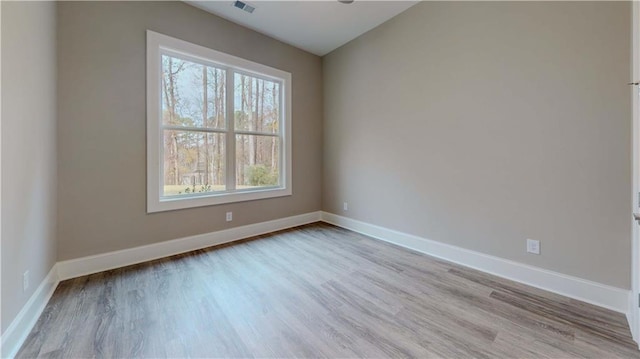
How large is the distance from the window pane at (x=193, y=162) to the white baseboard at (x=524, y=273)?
243 centimetres

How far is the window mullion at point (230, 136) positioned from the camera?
10.9 feet

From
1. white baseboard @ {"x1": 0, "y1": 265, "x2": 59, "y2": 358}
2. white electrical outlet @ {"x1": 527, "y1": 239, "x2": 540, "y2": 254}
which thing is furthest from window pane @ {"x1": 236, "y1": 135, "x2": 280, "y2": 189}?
white electrical outlet @ {"x1": 527, "y1": 239, "x2": 540, "y2": 254}

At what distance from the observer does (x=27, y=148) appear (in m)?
1.62

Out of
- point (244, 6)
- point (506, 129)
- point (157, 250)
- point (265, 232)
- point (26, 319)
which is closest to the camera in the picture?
point (26, 319)

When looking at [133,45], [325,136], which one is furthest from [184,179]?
[325,136]

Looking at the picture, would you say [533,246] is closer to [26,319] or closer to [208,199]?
[208,199]

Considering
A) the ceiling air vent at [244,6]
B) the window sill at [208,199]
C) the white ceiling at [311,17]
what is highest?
the white ceiling at [311,17]

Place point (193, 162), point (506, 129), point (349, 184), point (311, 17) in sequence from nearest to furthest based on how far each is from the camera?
point (506, 129) → point (193, 162) → point (311, 17) → point (349, 184)

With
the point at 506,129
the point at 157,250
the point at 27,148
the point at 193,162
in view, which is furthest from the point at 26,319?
the point at 506,129

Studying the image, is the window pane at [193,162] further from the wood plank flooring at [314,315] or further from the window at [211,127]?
the wood plank flooring at [314,315]

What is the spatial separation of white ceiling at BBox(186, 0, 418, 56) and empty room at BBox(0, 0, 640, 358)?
32mm

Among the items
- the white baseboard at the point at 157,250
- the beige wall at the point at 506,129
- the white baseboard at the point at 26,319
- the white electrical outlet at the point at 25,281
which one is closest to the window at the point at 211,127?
the white baseboard at the point at 157,250

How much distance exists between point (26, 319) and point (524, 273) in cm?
377

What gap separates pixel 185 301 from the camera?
1.91 metres
